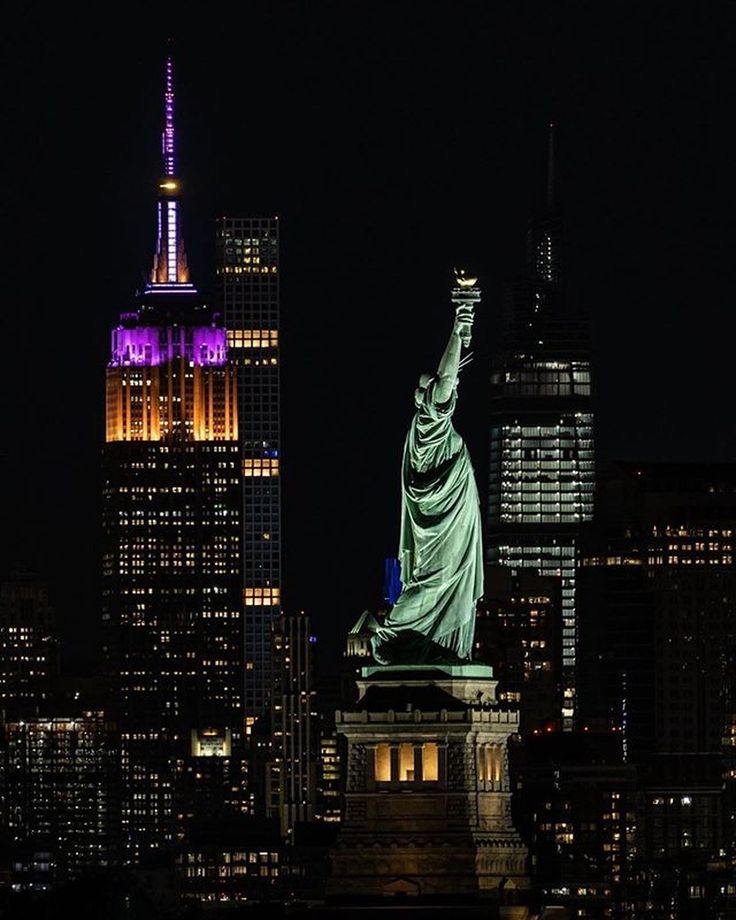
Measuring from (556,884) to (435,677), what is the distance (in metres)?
82.1

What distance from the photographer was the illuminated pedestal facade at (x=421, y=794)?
88.4 metres

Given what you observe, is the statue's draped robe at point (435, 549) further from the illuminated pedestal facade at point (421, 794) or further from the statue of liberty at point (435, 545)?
the illuminated pedestal facade at point (421, 794)

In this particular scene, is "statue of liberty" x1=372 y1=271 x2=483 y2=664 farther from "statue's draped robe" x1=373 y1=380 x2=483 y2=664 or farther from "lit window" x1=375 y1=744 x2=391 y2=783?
"lit window" x1=375 y1=744 x2=391 y2=783

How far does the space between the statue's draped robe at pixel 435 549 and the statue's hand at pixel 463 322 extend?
1.12 metres

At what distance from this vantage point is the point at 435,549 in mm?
90438

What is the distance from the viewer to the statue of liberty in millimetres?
89812

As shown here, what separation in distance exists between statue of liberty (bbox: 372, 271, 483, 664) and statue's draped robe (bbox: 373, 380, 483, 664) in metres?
0.02

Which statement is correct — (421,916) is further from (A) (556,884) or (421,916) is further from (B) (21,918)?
(A) (556,884)

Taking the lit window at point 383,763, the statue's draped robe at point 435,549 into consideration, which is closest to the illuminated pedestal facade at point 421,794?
the lit window at point 383,763

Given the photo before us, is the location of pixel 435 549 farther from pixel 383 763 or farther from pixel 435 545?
pixel 383 763

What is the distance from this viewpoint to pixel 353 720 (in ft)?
290

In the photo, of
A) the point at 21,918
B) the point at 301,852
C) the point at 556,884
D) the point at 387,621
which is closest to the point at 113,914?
the point at 21,918

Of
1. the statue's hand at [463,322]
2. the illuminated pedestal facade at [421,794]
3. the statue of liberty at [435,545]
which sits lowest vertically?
the illuminated pedestal facade at [421,794]

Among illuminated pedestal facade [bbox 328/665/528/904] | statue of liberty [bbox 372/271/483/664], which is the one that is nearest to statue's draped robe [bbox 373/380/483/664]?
statue of liberty [bbox 372/271/483/664]
